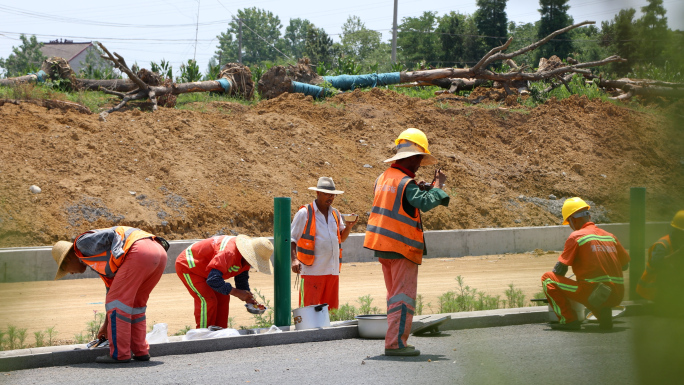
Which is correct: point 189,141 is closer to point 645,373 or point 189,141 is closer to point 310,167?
point 310,167

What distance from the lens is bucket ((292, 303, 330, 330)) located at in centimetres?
703

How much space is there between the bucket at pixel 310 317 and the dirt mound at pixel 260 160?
6.33 metres

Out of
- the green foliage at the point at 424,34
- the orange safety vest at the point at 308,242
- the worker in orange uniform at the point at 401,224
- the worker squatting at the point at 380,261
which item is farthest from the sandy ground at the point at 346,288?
the green foliage at the point at 424,34

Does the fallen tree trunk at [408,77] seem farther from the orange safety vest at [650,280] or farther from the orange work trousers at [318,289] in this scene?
the orange safety vest at [650,280]

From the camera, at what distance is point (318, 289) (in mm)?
7543

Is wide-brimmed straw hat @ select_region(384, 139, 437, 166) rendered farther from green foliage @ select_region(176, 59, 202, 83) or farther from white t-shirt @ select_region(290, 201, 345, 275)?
green foliage @ select_region(176, 59, 202, 83)

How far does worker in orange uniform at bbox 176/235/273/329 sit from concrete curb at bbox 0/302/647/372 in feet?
1.20

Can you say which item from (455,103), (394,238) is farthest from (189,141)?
(394,238)

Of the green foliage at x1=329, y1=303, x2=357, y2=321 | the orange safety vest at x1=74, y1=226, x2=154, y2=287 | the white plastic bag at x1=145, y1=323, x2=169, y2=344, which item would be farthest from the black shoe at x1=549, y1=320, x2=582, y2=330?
the orange safety vest at x1=74, y1=226, x2=154, y2=287

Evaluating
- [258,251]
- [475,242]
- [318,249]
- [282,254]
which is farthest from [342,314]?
[475,242]

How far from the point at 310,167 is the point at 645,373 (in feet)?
59.7

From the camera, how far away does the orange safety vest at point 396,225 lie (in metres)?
5.41

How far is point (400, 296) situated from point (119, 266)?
2.43 m

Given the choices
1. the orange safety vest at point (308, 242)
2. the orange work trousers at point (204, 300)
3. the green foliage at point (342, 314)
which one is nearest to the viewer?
the orange work trousers at point (204, 300)
